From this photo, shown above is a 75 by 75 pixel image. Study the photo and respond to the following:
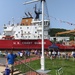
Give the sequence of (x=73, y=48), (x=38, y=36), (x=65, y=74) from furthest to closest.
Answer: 1. (x=38, y=36)
2. (x=73, y=48)
3. (x=65, y=74)

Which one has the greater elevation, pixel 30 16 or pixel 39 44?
pixel 30 16

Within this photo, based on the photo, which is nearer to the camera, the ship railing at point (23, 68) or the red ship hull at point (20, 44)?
the ship railing at point (23, 68)

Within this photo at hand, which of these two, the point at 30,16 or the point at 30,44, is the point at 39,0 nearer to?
the point at 30,44

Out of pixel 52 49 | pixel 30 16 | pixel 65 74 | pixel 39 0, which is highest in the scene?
pixel 30 16

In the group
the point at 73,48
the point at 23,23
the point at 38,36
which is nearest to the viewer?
the point at 73,48

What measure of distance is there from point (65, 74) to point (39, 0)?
7045mm

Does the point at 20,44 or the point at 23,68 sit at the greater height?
the point at 20,44

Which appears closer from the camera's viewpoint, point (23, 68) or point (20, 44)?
point (23, 68)

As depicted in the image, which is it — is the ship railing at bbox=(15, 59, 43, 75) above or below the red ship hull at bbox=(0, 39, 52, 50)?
below

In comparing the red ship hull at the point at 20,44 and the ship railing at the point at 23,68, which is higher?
the red ship hull at the point at 20,44

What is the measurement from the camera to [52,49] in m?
39.2

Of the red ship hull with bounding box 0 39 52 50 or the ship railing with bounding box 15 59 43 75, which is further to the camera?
the red ship hull with bounding box 0 39 52 50

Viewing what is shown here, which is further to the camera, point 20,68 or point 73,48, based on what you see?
point 73,48

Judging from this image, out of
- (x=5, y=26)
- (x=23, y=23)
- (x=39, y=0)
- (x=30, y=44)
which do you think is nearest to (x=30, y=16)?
(x=23, y=23)
